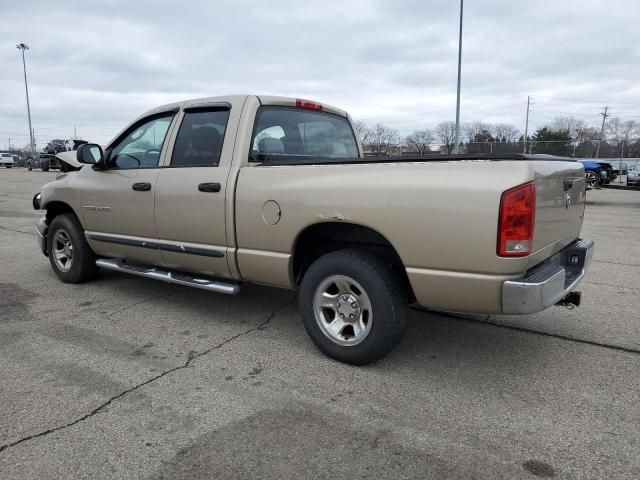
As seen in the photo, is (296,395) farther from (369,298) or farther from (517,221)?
(517,221)

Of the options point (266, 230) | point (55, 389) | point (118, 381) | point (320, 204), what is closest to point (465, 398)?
point (320, 204)

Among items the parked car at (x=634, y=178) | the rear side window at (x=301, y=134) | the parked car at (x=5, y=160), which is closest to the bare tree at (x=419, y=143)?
the rear side window at (x=301, y=134)

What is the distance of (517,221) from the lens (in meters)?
2.69

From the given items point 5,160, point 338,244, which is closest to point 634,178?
point 338,244

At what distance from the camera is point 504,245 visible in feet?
8.87

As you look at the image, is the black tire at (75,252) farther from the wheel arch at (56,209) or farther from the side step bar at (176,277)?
the side step bar at (176,277)

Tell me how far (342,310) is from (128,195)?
8.02ft

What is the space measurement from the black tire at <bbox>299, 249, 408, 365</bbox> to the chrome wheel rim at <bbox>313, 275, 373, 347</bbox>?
0.08ft

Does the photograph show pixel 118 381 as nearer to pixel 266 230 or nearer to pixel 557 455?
pixel 266 230

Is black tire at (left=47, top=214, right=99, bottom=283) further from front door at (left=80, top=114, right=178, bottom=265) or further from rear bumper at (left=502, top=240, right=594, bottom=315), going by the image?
rear bumper at (left=502, top=240, right=594, bottom=315)

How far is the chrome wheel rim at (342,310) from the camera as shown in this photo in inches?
131

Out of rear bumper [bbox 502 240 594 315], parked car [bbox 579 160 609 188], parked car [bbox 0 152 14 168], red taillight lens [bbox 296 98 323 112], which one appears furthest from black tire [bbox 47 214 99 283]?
parked car [bbox 0 152 14 168]

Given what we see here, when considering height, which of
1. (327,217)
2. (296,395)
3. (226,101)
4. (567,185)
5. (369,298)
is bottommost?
(296,395)

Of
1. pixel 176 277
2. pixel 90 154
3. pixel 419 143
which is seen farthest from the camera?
pixel 419 143
